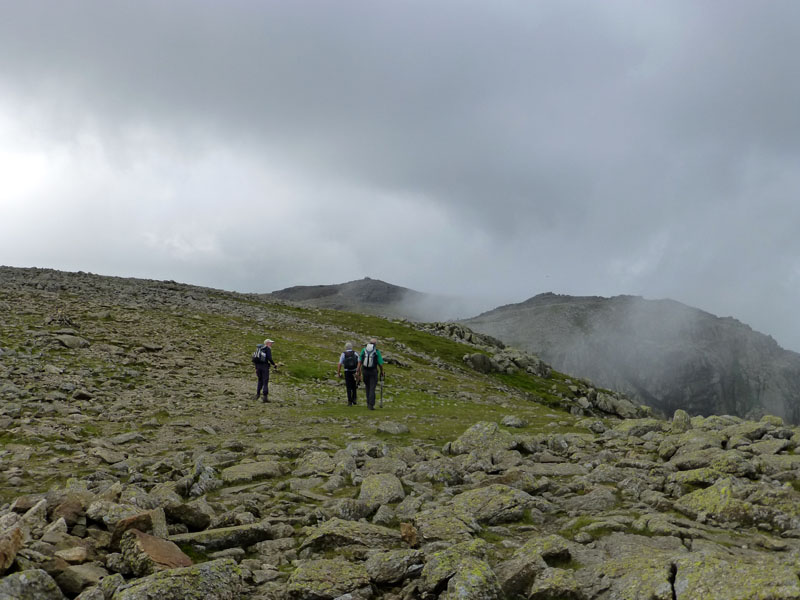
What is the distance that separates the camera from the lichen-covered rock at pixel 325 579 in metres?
7.31

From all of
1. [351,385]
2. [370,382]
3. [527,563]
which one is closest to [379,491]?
[527,563]

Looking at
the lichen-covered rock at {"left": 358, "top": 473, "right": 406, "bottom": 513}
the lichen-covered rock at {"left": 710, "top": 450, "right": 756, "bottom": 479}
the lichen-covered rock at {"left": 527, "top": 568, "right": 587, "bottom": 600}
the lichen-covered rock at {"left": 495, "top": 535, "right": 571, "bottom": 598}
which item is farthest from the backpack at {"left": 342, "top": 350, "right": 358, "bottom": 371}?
→ the lichen-covered rock at {"left": 527, "top": 568, "right": 587, "bottom": 600}

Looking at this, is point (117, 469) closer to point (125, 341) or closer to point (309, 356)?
point (125, 341)

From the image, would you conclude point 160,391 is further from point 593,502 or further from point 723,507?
point 723,507

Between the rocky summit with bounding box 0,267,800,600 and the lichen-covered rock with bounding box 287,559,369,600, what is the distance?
0.12 ft

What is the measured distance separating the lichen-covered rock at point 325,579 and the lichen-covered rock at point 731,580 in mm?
4476

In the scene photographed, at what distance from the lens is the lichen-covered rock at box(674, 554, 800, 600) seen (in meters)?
6.41

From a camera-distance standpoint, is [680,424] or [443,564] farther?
[680,424]

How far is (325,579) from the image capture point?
25.0 ft

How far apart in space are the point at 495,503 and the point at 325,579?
4.80m

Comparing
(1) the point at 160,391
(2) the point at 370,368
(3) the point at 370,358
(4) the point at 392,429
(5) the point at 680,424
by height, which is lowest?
(4) the point at 392,429

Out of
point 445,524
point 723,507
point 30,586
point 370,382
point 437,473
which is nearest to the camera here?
point 30,586

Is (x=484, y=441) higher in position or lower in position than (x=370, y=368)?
lower

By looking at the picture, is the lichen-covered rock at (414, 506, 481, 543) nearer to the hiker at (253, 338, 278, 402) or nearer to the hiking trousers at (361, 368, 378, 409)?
the hiking trousers at (361, 368, 378, 409)
